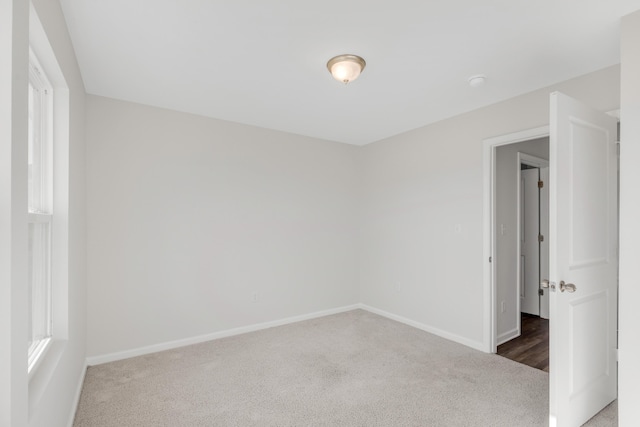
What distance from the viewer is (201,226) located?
11.5ft

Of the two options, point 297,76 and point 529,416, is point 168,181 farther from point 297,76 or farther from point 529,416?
point 529,416

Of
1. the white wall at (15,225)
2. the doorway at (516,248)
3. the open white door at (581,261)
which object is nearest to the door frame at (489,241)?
the doorway at (516,248)

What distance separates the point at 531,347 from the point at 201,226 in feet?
11.6

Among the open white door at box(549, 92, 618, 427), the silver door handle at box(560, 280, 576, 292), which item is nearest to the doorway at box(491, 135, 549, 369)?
the open white door at box(549, 92, 618, 427)

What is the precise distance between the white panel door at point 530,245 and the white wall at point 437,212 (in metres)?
1.66

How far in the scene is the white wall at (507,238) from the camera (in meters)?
3.55

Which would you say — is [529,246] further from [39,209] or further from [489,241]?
[39,209]

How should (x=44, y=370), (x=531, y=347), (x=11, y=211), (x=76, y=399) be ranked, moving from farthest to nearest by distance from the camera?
1. (x=531, y=347)
2. (x=76, y=399)
3. (x=44, y=370)
4. (x=11, y=211)

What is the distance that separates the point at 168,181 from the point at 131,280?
99cm

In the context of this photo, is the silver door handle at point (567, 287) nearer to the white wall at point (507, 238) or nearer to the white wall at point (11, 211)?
the white wall at point (507, 238)

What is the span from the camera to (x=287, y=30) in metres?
1.98

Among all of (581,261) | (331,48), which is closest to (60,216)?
(331,48)

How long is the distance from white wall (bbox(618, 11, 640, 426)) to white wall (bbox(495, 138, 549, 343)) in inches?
64.5

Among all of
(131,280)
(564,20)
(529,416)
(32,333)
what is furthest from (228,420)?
(564,20)
